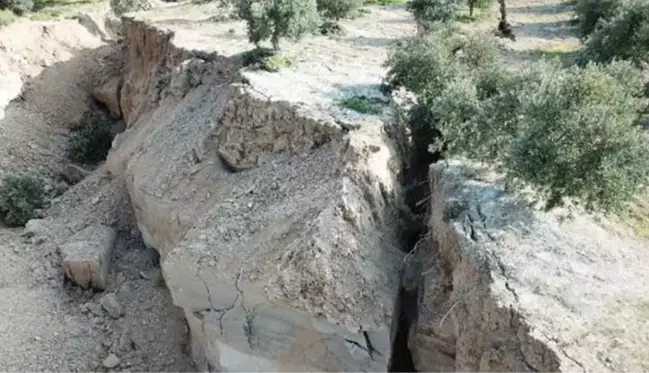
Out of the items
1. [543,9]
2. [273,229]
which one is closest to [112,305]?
[273,229]

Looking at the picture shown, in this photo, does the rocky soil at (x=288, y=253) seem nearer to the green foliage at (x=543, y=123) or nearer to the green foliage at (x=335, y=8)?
the green foliage at (x=543, y=123)

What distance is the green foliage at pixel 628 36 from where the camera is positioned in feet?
72.7

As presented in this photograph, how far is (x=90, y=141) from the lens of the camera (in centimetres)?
3228

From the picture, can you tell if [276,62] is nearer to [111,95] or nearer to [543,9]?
[111,95]

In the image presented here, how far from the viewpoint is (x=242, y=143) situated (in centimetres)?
2066

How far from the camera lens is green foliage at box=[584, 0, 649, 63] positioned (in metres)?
22.2

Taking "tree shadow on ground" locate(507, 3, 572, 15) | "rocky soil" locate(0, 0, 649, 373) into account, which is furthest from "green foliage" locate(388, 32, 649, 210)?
"tree shadow on ground" locate(507, 3, 572, 15)

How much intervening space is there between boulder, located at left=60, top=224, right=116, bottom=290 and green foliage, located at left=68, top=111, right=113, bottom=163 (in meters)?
8.83

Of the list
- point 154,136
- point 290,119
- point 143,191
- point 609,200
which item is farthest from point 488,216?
point 154,136

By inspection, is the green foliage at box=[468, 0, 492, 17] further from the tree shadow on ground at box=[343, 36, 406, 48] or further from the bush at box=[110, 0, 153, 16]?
the bush at box=[110, 0, 153, 16]

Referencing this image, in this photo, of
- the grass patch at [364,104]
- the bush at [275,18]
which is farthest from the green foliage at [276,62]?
the grass patch at [364,104]

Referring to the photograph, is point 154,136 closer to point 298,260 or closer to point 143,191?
point 143,191

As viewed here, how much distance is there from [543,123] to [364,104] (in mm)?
6314

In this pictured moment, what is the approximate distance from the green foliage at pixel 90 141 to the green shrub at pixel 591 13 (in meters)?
20.8
